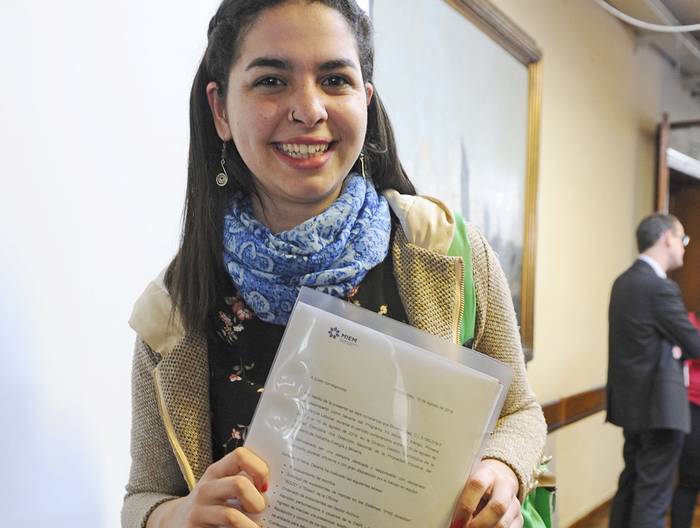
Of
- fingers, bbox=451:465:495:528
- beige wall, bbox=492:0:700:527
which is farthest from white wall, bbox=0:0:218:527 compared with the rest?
beige wall, bbox=492:0:700:527

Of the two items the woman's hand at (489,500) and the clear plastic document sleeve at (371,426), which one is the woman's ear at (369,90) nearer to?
the clear plastic document sleeve at (371,426)

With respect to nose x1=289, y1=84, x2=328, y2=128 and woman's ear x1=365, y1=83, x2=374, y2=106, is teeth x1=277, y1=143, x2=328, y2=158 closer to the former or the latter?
nose x1=289, y1=84, x2=328, y2=128

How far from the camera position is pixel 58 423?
3.79 feet

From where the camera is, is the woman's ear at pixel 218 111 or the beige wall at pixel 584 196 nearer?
the woman's ear at pixel 218 111

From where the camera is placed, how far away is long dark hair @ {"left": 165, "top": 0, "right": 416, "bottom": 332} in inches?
34.7

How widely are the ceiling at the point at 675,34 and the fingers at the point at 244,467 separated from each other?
380cm

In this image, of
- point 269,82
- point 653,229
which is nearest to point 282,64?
point 269,82

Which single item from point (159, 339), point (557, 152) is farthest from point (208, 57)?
point (557, 152)

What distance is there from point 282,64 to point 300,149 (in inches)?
4.0

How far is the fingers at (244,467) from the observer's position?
0.68 metres

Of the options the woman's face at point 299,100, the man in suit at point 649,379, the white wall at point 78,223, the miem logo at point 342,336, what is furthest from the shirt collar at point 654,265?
the miem logo at point 342,336

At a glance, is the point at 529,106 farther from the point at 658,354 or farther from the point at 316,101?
the point at 316,101

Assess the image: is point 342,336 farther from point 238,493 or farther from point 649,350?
point 649,350

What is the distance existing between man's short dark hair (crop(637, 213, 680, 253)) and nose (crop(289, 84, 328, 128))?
2.95 meters
